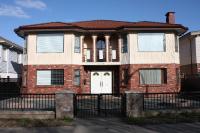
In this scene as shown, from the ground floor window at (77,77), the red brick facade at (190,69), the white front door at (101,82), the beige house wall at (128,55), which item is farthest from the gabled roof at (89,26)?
the red brick facade at (190,69)

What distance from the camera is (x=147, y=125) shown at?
12055mm

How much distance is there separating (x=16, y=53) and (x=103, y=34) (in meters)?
14.0

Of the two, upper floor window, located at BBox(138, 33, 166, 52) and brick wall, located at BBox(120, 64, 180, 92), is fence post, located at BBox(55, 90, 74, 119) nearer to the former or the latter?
brick wall, located at BBox(120, 64, 180, 92)

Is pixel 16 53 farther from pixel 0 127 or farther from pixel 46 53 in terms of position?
pixel 0 127

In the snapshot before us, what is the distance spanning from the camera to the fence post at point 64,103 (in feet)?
43.6

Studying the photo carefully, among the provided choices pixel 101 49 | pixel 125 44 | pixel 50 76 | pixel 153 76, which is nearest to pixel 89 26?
pixel 101 49

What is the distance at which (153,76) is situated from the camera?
25.7m

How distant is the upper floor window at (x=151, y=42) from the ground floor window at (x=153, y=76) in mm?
1671

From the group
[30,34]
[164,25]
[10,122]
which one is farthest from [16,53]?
[10,122]

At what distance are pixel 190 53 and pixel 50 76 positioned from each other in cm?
1416

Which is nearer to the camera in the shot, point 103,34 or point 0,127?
point 0,127

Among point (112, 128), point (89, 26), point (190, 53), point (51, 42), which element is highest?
point (89, 26)

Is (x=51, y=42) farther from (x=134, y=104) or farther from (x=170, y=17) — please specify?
(x=134, y=104)

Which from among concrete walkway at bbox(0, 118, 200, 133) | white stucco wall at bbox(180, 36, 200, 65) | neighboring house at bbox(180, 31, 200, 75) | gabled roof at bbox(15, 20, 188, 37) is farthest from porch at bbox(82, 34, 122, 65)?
concrete walkway at bbox(0, 118, 200, 133)
